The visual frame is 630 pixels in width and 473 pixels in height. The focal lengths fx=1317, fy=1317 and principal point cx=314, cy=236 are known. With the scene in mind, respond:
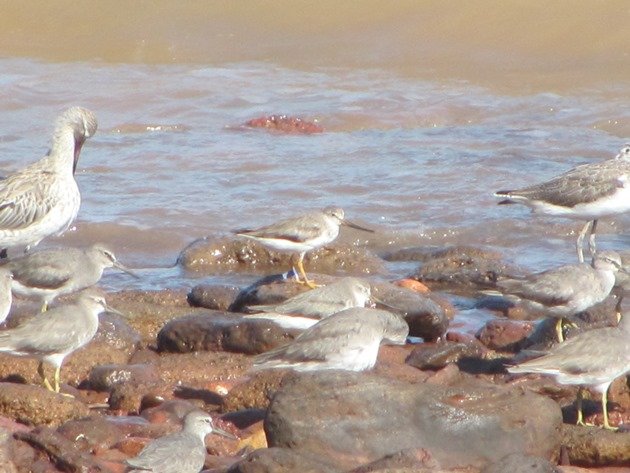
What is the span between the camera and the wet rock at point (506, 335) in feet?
32.4

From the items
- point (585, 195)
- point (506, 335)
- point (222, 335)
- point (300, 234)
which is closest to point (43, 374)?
point (222, 335)

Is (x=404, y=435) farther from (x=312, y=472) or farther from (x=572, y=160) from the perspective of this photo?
(x=572, y=160)

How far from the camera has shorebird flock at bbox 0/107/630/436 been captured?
318 inches

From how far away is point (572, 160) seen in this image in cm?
1711

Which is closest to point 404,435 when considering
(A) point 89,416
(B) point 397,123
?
(A) point 89,416

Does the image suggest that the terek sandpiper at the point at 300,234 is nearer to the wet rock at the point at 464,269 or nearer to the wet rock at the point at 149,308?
the wet rock at the point at 149,308

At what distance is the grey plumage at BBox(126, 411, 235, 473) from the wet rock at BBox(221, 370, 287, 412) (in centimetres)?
143

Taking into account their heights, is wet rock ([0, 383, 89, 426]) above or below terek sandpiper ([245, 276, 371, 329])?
below

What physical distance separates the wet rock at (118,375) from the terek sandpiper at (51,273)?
1122 millimetres

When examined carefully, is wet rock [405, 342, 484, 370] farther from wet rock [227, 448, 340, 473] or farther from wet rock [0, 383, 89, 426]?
wet rock [227, 448, 340, 473]

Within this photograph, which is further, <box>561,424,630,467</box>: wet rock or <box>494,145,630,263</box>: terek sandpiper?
<box>494,145,630,263</box>: terek sandpiper

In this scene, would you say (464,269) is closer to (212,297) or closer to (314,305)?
(212,297)

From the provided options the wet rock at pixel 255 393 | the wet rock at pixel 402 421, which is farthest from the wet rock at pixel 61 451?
the wet rock at pixel 255 393

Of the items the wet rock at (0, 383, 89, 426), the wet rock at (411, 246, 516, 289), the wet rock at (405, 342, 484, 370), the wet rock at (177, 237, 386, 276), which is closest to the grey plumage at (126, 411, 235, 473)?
the wet rock at (0, 383, 89, 426)
